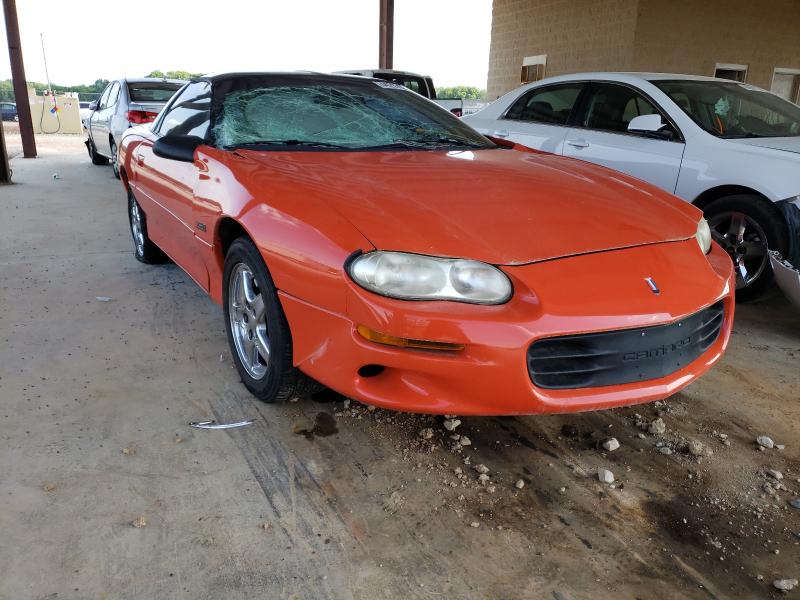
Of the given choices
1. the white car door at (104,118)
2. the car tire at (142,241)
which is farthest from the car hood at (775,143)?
the white car door at (104,118)

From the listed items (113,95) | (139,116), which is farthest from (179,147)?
(113,95)

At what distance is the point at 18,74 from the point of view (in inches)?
467

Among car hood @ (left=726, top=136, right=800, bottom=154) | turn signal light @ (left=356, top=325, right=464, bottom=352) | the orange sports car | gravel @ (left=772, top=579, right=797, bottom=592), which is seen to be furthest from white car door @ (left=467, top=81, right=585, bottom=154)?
gravel @ (left=772, top=579, right=797, bottom=592)

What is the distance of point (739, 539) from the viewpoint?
6.21 feet

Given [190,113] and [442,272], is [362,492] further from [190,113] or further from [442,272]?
[190,113]

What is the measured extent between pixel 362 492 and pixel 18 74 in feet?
42.6

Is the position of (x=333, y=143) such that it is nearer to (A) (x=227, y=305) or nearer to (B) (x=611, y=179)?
(A) (x=227, y=305)

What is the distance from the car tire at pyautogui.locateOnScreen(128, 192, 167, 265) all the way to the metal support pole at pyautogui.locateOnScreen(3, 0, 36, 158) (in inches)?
368

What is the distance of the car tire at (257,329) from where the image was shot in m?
2.36

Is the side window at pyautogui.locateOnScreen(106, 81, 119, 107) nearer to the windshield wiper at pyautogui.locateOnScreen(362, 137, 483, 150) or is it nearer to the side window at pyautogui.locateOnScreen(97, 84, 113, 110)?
the side window at pyautogui.locateOnScreen(97, 84, 113, 110)

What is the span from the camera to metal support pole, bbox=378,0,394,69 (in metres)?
11.5

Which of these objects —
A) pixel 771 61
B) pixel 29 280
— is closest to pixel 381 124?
pixel 29 280

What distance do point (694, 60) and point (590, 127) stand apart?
25.7 feet

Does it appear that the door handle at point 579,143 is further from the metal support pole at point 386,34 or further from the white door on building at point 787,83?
the white door on building at point 787,83
